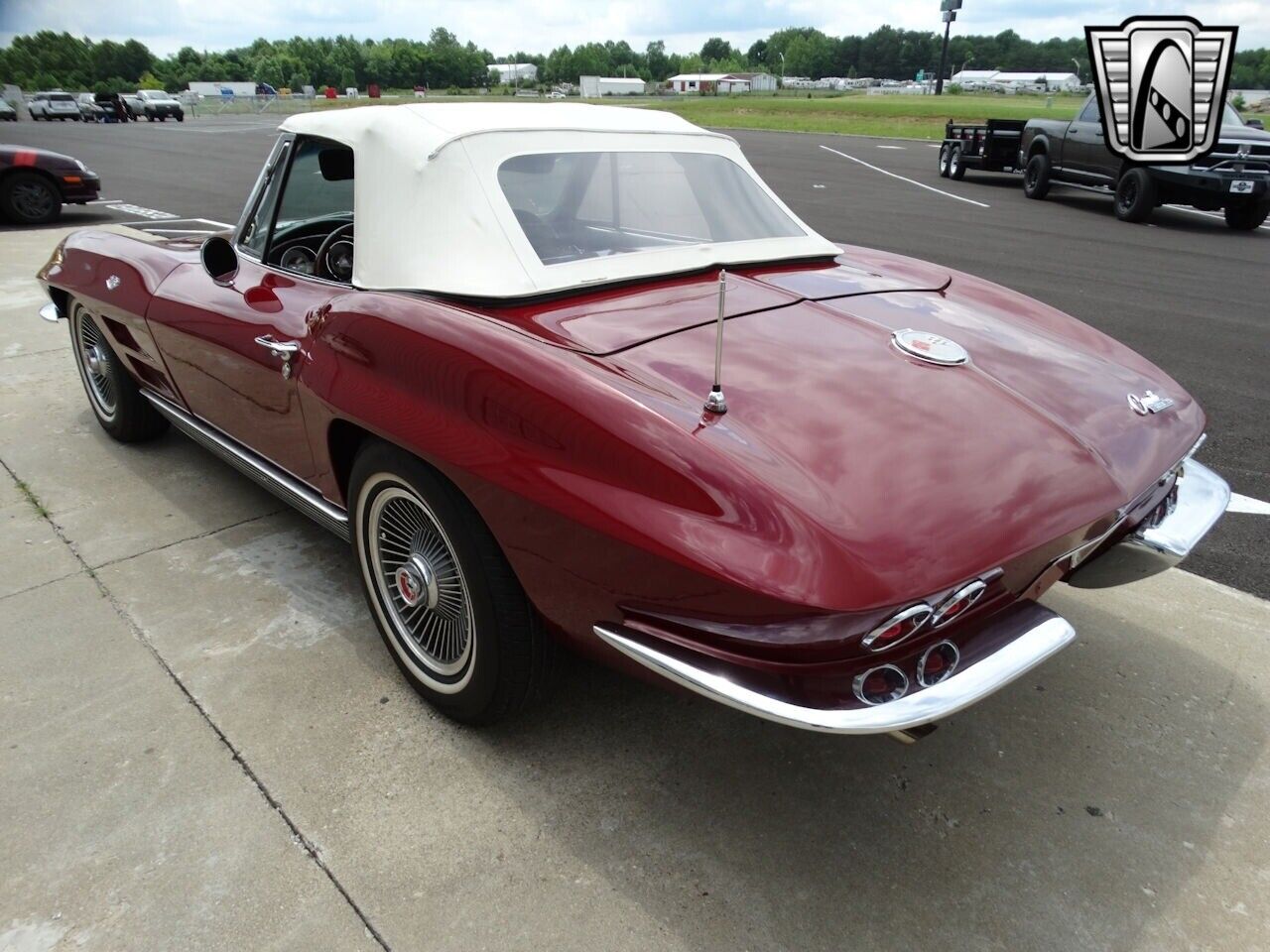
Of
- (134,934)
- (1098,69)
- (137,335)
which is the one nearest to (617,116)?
(137,335)

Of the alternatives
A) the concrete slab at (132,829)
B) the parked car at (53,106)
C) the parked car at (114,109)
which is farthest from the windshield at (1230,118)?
the parked car at (53,106)

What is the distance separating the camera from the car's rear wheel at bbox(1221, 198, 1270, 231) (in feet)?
37.0

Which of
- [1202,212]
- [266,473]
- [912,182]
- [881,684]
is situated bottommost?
[1202,212]

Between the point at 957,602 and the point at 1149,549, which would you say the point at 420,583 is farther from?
the point at 1149,549

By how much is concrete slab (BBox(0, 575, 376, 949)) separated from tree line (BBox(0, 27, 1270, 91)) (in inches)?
3629

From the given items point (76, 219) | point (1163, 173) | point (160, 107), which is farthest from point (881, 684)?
point (160, 107)

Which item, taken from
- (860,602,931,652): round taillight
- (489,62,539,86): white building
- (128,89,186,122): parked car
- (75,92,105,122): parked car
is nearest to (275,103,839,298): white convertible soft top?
(860,602,931,652): round taillight

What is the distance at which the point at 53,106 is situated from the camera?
145 feet

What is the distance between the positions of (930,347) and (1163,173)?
11.4 metres

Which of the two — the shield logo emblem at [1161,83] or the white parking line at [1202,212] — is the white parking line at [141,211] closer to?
the shield logo emblem at [1161,83]

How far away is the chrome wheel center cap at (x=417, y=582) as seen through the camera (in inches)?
91.9

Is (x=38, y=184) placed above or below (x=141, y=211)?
above

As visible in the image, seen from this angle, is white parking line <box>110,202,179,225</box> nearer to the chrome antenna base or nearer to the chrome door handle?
the chrome door handle

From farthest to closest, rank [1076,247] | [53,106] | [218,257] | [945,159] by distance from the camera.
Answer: [53,106] < [945,159] < [1076,247] < [218,257]
